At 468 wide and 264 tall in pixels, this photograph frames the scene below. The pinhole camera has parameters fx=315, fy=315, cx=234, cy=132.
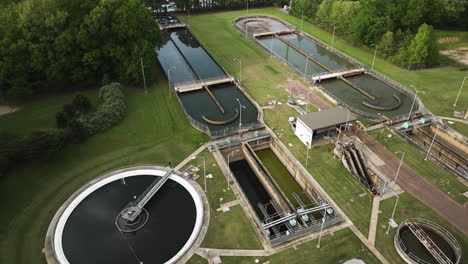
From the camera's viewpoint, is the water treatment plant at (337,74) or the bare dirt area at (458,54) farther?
Answer: the bare dirt area at (458,54)

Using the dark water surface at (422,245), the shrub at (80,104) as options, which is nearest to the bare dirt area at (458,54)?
the dark water surface at (422,245)

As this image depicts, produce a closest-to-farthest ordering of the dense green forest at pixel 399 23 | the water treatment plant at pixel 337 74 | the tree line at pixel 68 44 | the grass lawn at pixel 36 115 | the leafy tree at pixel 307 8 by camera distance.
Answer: the grass lawn at pixel 36 115 → the tree line at pixel 68 44 → the water treatment plant at pixel 337 74 → the dense green forest at pixel 399 23 → the leafy tree at pixel 307 8

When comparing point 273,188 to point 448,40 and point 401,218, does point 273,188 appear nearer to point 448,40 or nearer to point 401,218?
point 401,218

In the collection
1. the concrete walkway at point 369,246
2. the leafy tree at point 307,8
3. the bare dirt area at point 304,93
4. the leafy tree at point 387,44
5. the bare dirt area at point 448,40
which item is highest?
the leafy tree at point 307,8

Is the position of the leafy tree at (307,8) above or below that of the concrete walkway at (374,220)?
above

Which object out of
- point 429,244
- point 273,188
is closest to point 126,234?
point 273,188

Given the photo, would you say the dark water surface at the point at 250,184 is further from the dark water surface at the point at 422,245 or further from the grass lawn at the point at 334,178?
the dark water surface at the point at 422,245

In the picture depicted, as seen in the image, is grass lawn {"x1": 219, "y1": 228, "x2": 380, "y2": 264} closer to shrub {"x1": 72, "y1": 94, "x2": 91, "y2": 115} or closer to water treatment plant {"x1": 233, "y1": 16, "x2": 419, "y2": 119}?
water treatment plant {"x1": 233, "y1": 16, "x2": 419, "y2": 119}
